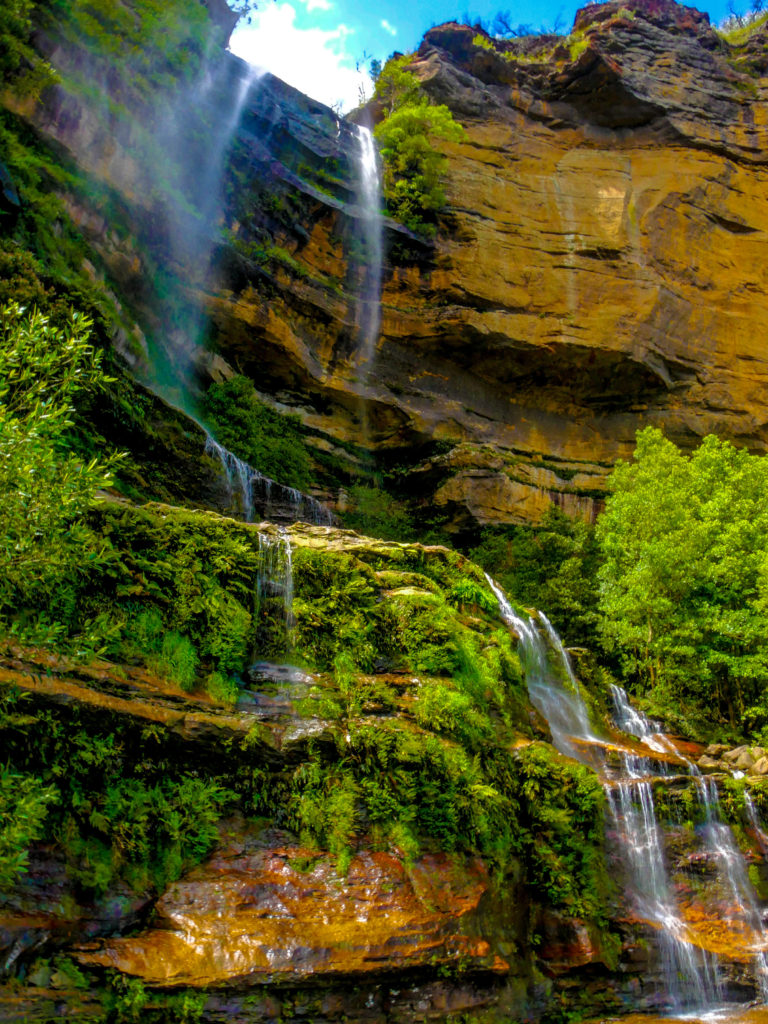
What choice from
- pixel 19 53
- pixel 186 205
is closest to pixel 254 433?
pixel 186 205

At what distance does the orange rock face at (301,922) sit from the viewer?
5.63m

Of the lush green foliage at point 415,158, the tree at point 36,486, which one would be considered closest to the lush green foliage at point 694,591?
the tree at point 36,486

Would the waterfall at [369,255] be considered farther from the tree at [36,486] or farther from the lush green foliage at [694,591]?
the tree at [36,486]

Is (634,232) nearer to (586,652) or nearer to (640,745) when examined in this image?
(586,652)

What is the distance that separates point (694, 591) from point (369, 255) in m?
17.0

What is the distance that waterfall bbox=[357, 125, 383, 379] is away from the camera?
25438mm

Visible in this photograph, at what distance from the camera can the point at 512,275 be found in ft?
90.2

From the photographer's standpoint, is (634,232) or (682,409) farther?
(634,232)

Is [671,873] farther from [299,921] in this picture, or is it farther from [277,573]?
[277,573]

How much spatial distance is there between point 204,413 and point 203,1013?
56.6 ft

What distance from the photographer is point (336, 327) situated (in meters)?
24.7

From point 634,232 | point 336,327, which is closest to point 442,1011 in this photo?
point 336,327

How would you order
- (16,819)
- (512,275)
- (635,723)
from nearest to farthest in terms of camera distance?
(16,819), (635,723), (512,275)

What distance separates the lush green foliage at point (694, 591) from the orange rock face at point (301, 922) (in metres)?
10.7
